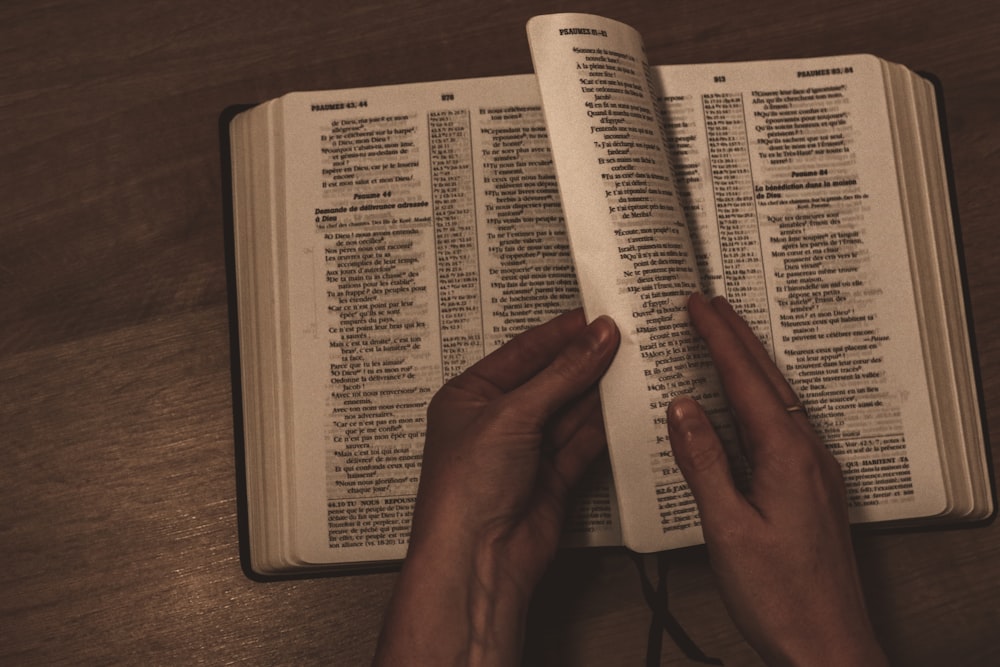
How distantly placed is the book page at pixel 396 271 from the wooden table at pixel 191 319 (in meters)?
0.04

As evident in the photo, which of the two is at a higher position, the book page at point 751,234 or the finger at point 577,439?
the book page at point 751,234

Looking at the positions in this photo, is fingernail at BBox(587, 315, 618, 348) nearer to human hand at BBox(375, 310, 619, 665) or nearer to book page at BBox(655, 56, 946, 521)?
human hand at BBox(375, 310, 619, 665)

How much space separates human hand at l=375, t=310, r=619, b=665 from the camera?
0.40 meters

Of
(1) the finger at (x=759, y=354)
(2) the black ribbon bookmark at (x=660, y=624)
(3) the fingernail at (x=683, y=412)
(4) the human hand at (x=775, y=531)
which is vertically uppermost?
(1) the finger at (x=759, y=354)

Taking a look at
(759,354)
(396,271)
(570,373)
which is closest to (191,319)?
(396,271)

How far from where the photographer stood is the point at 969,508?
0.45m

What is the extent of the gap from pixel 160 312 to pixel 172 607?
0.66ft

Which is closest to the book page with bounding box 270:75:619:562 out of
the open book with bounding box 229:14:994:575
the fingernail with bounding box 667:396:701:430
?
the open book with bounding box 229:14:994:575

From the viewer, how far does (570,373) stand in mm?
390

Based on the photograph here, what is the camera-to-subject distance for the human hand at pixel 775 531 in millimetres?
367

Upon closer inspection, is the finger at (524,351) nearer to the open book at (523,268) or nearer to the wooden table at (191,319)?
the open book at (523,268)

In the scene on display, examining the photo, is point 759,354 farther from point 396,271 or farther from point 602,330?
point 396,271

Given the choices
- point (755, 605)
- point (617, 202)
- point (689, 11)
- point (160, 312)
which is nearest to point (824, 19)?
point (689, 11)

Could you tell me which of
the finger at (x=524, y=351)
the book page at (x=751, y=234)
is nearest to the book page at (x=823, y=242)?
the book page at (x=751, y=234)
